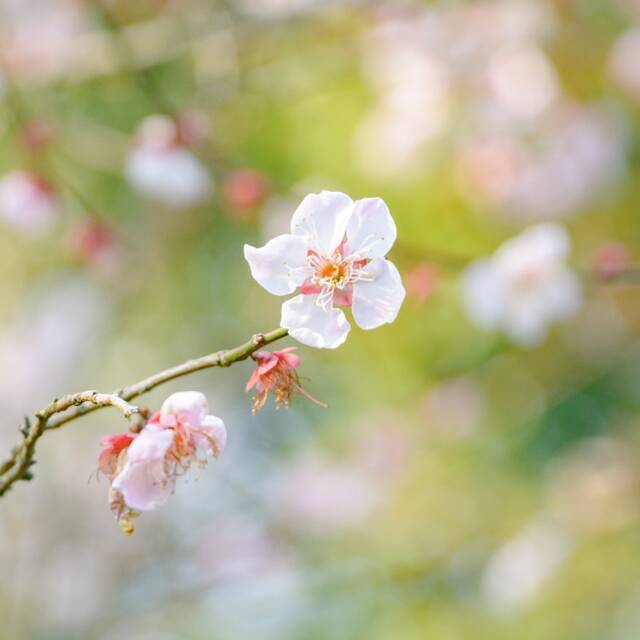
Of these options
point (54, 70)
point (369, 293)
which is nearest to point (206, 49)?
point (54, 70)

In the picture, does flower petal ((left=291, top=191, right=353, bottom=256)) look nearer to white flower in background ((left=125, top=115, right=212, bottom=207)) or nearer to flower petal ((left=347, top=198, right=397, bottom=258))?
flower petal ((left=347, top=198, right=397, bottom=258))

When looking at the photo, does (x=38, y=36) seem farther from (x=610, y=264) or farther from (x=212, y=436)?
(x=212, y=436)

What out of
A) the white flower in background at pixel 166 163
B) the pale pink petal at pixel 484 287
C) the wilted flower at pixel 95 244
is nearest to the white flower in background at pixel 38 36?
the wilted flower at pixel 95 244

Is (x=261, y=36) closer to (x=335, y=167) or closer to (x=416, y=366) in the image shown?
(x=335, y=167)

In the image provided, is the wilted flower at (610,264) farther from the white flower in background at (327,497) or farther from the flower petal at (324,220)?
the white flower in background at (327,497)

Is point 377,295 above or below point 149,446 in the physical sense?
above

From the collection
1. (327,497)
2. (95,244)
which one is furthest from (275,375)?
(327,497)

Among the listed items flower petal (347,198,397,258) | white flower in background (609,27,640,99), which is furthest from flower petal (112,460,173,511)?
white flower in background (609,27,640,99)
